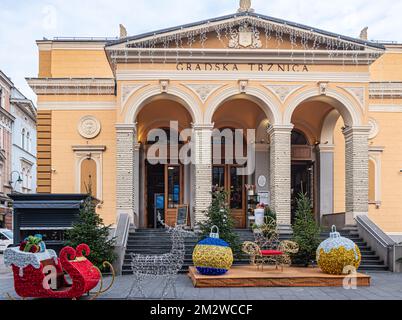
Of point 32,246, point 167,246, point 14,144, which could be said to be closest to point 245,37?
point 167,246

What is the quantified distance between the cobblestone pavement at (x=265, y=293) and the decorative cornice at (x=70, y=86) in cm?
1084

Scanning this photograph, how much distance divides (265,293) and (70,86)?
14.1m

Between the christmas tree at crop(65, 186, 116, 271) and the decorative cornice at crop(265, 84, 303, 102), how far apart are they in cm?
801

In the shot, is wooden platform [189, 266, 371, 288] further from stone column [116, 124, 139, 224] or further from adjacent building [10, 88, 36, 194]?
adjacent building [10, 88, 36, 194]

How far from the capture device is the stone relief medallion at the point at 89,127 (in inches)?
906

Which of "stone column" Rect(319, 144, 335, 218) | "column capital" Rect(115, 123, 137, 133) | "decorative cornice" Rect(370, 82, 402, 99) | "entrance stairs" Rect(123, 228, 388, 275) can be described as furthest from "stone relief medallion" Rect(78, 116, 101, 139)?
"decorative cornice" Rect(370, 82, 402, 99)

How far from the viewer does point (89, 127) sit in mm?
23094

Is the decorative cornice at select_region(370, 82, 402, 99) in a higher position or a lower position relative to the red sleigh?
higher

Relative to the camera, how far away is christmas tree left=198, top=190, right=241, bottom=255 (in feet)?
52.7

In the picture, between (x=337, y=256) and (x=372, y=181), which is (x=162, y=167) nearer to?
(x=372, y=181)

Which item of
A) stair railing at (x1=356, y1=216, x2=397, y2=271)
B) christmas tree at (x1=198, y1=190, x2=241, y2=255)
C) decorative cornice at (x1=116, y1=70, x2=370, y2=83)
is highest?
decorative cornice at (x1=116, y1=70, x2=370, y2=83)

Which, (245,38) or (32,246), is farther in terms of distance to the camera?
(245,38)

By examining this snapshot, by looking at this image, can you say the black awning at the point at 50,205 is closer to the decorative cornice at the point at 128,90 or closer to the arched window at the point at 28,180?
the decorative cornice at the point at 128,90
